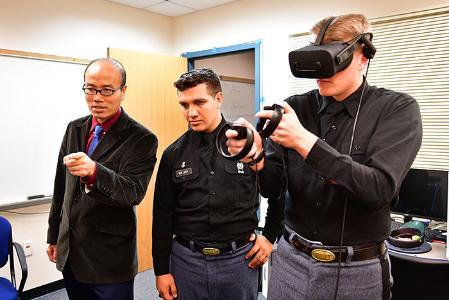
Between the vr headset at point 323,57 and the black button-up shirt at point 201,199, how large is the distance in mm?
698

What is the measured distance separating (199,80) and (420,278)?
1965 mm

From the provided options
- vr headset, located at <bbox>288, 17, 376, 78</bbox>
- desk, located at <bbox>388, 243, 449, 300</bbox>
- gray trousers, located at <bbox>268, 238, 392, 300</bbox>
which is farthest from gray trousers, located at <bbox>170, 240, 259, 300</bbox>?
desk, located at <bbox>388, 243, 449, 300</bbox>

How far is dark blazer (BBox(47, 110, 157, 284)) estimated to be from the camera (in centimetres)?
158

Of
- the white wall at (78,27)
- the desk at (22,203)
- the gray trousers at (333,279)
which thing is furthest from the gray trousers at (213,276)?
the white wall at (78,27)

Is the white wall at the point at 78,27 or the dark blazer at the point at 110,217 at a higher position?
the white wall at the point at 78,27

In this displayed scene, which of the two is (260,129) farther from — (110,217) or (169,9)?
(169,9)

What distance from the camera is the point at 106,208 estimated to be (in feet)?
5.22

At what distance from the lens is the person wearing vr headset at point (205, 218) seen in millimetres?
1509

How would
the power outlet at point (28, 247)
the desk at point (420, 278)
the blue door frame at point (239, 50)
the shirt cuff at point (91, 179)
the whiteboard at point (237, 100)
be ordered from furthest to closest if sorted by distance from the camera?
1. the whiteboard at point (237, 100)
2. the blue door frame at point (239, 50)
3. the power outlet at point (28, 247)
4. the desk at point (420, 278)
5. the shirt cuff at point (91, 179)

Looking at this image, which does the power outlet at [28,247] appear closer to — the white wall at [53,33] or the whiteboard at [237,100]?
the white wall at [53,33]

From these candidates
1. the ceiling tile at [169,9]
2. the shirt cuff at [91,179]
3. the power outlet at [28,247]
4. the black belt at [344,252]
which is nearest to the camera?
the black belt at [344,252]

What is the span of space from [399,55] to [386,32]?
0.20 meters

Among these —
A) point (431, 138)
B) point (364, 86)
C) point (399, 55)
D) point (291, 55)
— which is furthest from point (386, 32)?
point (291, 55)

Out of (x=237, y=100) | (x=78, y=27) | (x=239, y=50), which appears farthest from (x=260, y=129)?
(x=237, y=100)
